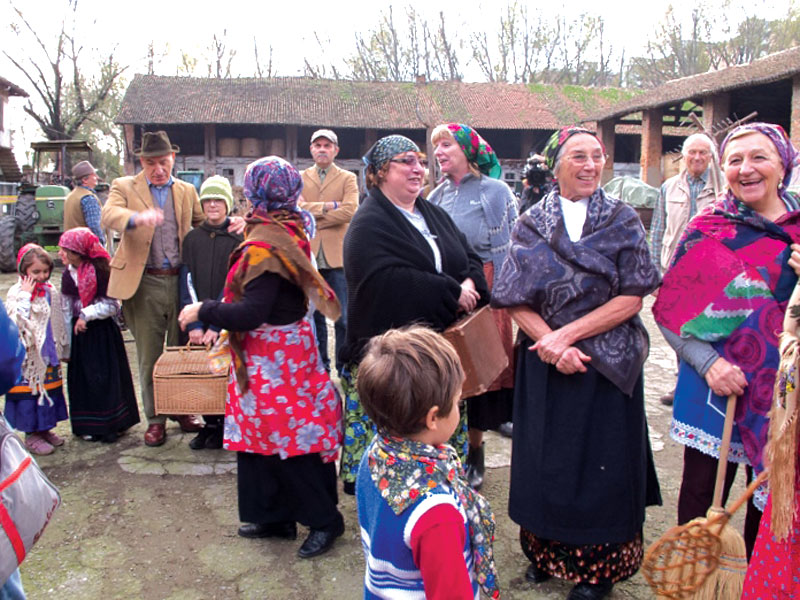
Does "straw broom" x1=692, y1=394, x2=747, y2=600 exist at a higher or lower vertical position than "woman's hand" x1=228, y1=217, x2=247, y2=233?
lower

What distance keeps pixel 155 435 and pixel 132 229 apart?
1.37 meters

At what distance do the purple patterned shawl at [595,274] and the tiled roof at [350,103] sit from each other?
81.3 feet

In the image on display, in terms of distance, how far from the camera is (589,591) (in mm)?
2688

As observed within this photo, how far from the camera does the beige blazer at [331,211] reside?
5.95 metres

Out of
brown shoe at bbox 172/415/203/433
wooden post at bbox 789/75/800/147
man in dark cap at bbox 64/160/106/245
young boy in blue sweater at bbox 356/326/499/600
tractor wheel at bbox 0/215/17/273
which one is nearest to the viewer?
young boy in blue sweater at bbox 356/326/499/600

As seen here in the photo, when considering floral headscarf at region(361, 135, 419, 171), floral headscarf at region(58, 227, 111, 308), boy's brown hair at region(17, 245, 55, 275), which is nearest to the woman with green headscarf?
floral headscarf at region(361, 135, 419, 171)

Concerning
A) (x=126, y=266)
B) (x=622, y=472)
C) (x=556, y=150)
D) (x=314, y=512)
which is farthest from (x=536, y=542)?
(x=126, y=266)

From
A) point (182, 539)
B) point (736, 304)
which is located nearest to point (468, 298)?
point (736, 304)

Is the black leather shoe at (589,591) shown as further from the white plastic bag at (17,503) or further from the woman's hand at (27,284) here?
the woman's hand at (27,284)

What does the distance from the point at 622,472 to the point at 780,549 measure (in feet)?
2.36

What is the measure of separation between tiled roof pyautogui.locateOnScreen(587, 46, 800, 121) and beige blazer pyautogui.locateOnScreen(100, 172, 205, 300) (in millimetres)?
15492

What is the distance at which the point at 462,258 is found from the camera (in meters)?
3.35

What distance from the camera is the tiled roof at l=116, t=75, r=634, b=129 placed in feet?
89.9

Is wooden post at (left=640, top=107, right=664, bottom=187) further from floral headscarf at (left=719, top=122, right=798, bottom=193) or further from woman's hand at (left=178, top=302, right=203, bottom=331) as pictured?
woman's hand at (left=178, top=302, right=203, bottom=331)
